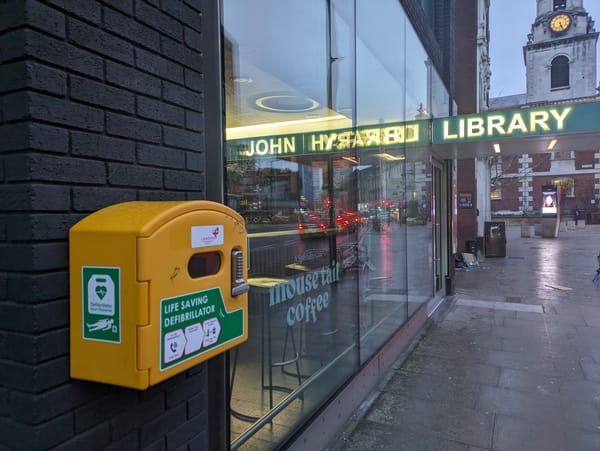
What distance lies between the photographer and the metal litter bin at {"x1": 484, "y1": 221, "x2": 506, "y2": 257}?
15336 millimetres

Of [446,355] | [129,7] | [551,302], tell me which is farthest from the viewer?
[551,302]

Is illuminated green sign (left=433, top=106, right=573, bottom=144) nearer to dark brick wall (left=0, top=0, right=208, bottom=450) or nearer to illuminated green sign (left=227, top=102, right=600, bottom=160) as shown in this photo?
illuminated green sign (left=227, top=102, right=600, bottom=160)

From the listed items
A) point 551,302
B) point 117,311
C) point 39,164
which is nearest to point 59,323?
point 117,311

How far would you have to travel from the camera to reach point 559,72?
58.2 m

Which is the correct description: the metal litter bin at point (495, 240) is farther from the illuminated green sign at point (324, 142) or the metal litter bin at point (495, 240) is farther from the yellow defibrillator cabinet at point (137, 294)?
the yellow defibrillator cabinet at point (137, 294)

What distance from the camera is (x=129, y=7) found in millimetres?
1672

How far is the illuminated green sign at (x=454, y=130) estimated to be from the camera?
4.01 m

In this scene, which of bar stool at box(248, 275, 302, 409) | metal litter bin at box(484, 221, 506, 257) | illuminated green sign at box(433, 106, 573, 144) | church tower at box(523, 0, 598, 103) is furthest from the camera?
church tower at box(523, 0, 598, 103)

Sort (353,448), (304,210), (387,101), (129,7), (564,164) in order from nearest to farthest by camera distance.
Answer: (129,7) < (353,448) < (304,210) < (387,101) < (564,164)

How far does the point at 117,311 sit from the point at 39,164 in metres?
0.52

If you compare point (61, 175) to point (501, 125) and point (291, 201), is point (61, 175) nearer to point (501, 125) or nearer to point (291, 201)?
point (291, 201)

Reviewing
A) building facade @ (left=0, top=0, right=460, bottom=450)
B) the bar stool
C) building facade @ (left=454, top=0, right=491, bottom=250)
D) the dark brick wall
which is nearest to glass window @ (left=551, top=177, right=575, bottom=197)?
building facade @ (left=454, top=0, right=491, bottom=250)

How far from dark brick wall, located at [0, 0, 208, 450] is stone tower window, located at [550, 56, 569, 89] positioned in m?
67.8

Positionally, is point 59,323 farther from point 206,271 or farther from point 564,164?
point 564,164
